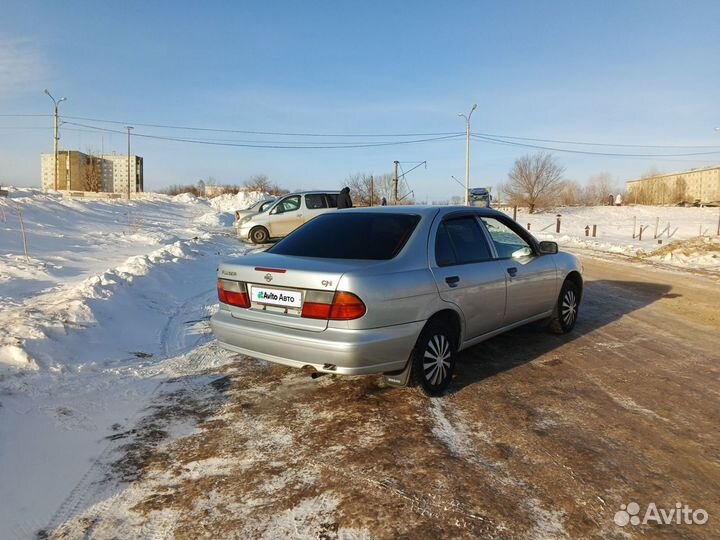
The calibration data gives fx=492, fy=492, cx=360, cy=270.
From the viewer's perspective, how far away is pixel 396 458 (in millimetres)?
3027

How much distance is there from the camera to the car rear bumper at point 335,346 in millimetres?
3393

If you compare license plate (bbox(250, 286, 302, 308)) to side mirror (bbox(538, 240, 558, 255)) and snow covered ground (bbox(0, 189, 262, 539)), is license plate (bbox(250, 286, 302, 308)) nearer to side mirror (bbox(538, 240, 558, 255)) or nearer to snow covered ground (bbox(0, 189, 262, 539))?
snow covered ground (bbox(0, 189, 262, 539))

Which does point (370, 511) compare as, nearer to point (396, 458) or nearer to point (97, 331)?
point (396, 458)

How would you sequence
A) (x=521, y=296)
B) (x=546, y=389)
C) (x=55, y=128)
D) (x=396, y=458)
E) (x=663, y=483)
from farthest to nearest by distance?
(x=55, y=128) → (x=521, y=296) → (x=546, y=389) → (x=396, y=458) → (x=663, y=483)

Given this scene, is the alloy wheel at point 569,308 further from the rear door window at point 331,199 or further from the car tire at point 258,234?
the car tire at point 258,234

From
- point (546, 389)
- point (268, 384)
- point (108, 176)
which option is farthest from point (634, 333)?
point (108, 176)

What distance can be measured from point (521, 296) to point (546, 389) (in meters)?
1.12

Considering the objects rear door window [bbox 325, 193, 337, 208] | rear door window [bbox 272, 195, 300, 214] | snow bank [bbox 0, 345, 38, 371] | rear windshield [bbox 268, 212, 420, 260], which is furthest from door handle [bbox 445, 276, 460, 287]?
rear door window [bbox 272, 195, 300, 214]

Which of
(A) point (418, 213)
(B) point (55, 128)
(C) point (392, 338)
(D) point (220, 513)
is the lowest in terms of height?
(D) point (220, 513)

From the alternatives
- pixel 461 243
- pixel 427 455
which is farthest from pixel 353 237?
pixel 427 455

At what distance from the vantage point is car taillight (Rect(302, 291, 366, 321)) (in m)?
3.39

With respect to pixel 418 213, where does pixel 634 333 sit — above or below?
below

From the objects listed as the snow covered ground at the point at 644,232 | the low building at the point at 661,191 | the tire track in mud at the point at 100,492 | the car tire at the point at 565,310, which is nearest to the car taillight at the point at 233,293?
the tire track in mud at the point at 100,492

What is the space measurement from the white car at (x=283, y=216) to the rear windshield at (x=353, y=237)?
40.7 ft
